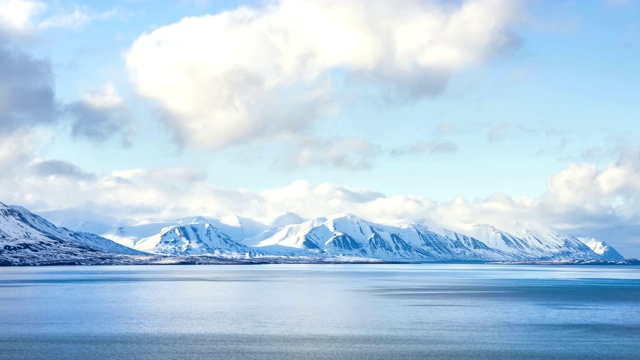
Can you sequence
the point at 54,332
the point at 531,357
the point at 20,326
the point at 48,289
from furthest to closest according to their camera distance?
the point at 48,289 < the point at 20,326 < the point at 54,332 < the point at 531,357

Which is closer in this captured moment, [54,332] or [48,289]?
[54,332]

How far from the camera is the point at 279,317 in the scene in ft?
339

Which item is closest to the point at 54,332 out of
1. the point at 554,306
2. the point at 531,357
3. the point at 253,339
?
the point at 253,339

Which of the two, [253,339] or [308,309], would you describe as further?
[308,309]

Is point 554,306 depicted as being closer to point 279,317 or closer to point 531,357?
point 279,317

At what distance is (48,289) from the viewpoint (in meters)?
168

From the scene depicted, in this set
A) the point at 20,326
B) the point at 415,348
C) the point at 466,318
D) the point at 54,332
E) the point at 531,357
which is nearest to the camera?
the point at 531,357

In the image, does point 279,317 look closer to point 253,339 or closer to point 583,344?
point 253,339

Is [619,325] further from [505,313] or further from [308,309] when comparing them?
[308,309]

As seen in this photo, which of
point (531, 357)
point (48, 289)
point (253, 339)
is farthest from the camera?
point (48, 289)

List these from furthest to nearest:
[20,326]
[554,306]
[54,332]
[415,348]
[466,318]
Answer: [554,306] < [466,318] < [20,326] < [54,332] < [415,348]

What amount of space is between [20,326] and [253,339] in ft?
105

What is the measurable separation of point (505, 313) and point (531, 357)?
4318 cm

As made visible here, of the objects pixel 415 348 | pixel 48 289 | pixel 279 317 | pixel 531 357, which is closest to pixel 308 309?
pixel 279 317
